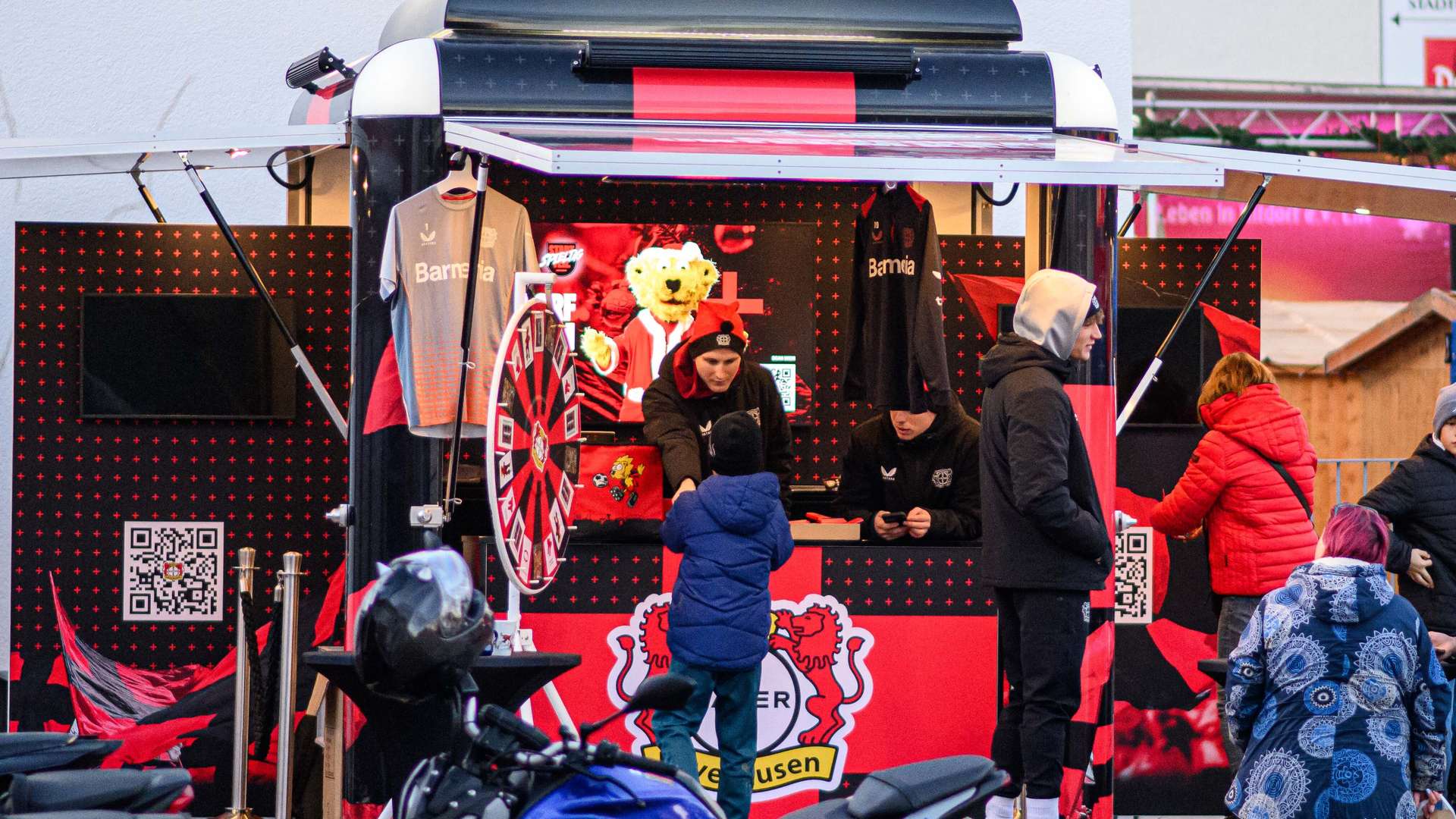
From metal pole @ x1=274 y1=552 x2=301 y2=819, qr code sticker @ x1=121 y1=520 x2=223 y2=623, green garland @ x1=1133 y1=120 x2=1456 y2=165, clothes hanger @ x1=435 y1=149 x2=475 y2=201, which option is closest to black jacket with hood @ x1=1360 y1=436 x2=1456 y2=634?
clothes hanger @ x1=435 y1=149 x2=475 y2=201

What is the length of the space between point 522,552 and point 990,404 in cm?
164

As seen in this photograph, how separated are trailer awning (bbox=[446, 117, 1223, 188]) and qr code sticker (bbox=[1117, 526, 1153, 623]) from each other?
2121mm

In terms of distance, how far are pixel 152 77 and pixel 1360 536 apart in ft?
23.1

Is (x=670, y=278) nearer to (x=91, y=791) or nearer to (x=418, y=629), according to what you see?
(x=91, y=791)

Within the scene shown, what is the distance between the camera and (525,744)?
3008 millimetres

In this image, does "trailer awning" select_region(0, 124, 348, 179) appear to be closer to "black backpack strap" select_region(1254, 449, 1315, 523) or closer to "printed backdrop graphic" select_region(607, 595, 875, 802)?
"printed backdrop graphic" select_region(607, 595, 875, 802)

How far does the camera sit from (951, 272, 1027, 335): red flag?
7.95 metres

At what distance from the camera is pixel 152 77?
9.43 metres

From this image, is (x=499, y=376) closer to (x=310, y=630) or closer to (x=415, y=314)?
(x=415, y=314)

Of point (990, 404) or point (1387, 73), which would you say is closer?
point (990, 404)

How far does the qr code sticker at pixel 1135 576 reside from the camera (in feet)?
25.1

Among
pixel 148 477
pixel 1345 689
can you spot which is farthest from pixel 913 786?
pixel 148 477

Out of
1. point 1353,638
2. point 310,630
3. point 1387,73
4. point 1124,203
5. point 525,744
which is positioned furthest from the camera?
point 1387,73

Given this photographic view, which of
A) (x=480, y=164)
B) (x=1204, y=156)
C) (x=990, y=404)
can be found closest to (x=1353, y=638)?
(x=990, y=404)
